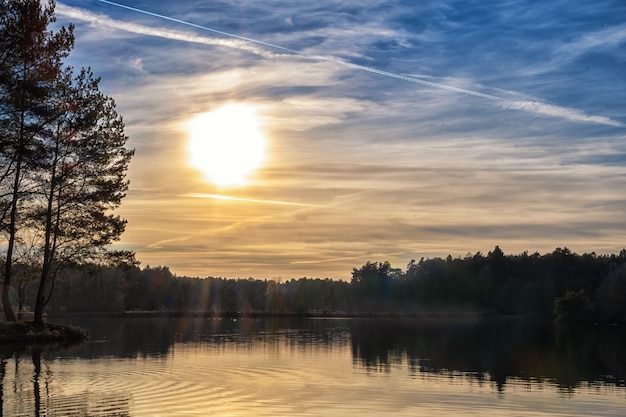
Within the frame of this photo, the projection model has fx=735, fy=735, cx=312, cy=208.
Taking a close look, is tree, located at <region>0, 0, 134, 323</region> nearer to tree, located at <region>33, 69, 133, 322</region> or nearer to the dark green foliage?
tree, located at <region>33, 69, 133, 322</region>

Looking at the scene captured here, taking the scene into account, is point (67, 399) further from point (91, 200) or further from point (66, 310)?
point (66, 310)

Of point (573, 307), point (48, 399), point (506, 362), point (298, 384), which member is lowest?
point (506, 362)

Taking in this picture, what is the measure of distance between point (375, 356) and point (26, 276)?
2517 cm

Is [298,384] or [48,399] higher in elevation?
[48,399]

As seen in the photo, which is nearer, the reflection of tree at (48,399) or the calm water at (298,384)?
the reflection of tree at (48,399)

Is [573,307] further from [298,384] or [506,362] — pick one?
[298,384]

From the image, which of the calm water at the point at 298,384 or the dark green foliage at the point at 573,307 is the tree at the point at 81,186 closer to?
the calm water at the point at 298,384

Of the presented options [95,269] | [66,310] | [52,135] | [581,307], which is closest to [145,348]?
[95,269]

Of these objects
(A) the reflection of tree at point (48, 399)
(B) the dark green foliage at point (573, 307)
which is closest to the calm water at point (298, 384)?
(A) the reflection of tree at point (48, 399)

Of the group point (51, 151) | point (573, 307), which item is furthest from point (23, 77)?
point (573, 307)

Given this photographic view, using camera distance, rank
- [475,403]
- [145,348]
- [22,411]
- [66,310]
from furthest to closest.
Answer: [66,310] < [145,348] < [475,403] < [22,411]

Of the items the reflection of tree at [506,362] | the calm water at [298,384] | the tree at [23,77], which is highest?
the tree at [23,77]

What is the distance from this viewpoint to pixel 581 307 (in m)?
159

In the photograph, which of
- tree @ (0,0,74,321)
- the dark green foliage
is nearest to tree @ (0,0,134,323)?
tree @ (0,0,74,321)
